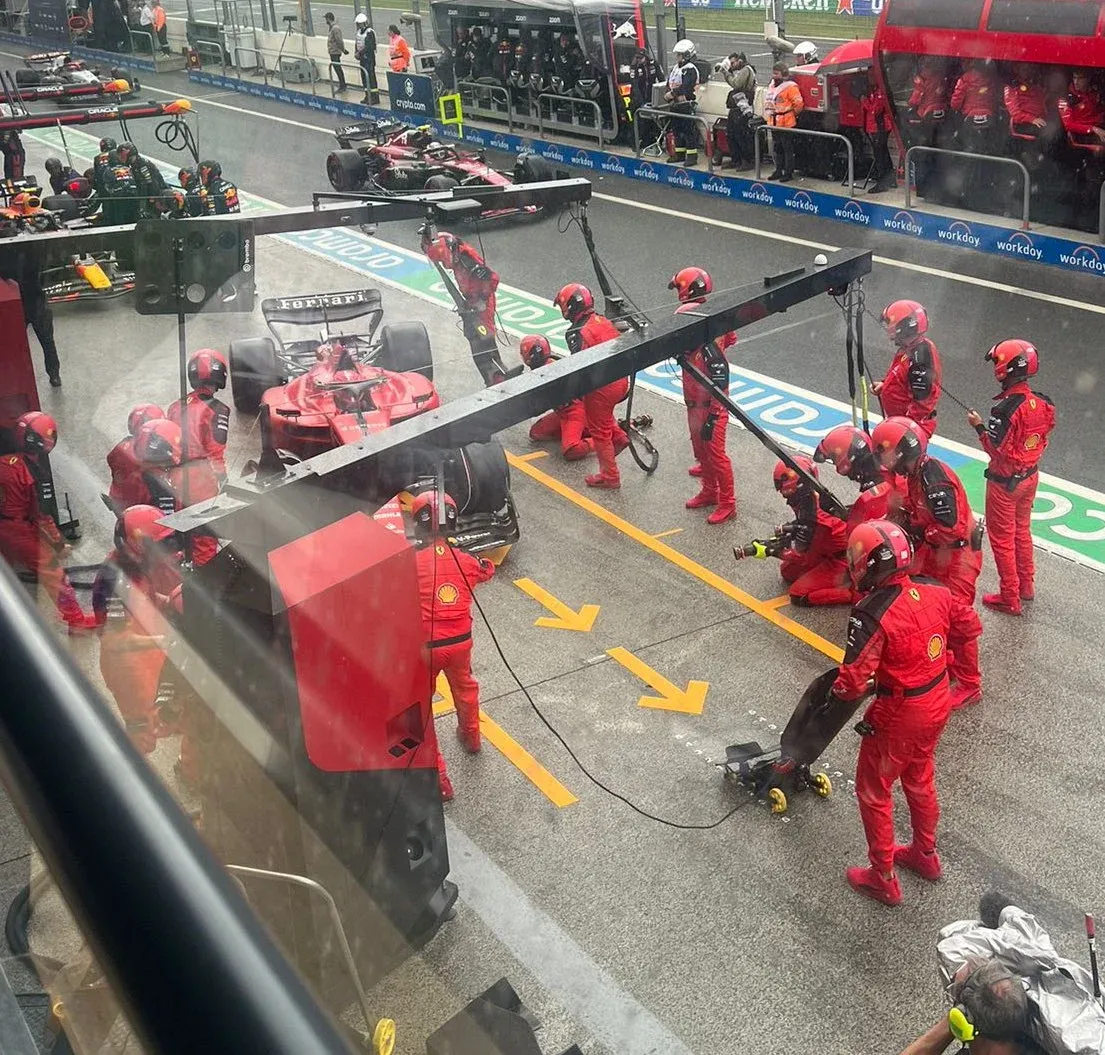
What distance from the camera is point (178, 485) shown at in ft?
26.3

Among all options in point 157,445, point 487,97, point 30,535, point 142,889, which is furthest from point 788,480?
point 487,97

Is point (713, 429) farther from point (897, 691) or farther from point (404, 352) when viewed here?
point (897, 691)

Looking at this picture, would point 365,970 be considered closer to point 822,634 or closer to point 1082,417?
point 822,634

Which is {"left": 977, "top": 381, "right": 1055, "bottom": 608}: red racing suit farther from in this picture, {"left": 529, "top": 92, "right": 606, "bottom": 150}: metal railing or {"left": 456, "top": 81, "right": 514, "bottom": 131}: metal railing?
{"left": 456, "top": 81, "right": 514, "bottom": 131}: metal railing

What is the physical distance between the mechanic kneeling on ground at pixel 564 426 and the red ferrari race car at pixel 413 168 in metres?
7.91

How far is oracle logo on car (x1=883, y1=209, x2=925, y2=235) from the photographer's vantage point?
52.3 feet

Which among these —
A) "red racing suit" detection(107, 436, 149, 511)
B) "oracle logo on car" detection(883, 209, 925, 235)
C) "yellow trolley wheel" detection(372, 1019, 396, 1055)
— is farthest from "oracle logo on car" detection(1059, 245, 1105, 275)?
"yellow trolley wheel" detection(372, 1019, 396, 1055)

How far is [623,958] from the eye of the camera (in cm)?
528

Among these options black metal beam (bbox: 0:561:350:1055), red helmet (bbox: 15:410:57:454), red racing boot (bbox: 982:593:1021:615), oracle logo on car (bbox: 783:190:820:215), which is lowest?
red racing boot (bbox: 982:593:1021:615)

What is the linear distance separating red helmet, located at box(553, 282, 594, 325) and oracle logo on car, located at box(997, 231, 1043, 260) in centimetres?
714

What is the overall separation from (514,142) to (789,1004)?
19.9 metres

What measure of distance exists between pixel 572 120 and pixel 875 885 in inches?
736

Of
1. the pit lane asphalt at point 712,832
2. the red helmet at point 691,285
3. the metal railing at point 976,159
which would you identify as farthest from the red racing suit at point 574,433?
the metal railing at point 976,159

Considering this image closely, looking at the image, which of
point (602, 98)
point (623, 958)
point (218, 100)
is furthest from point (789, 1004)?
point (218, 100)
